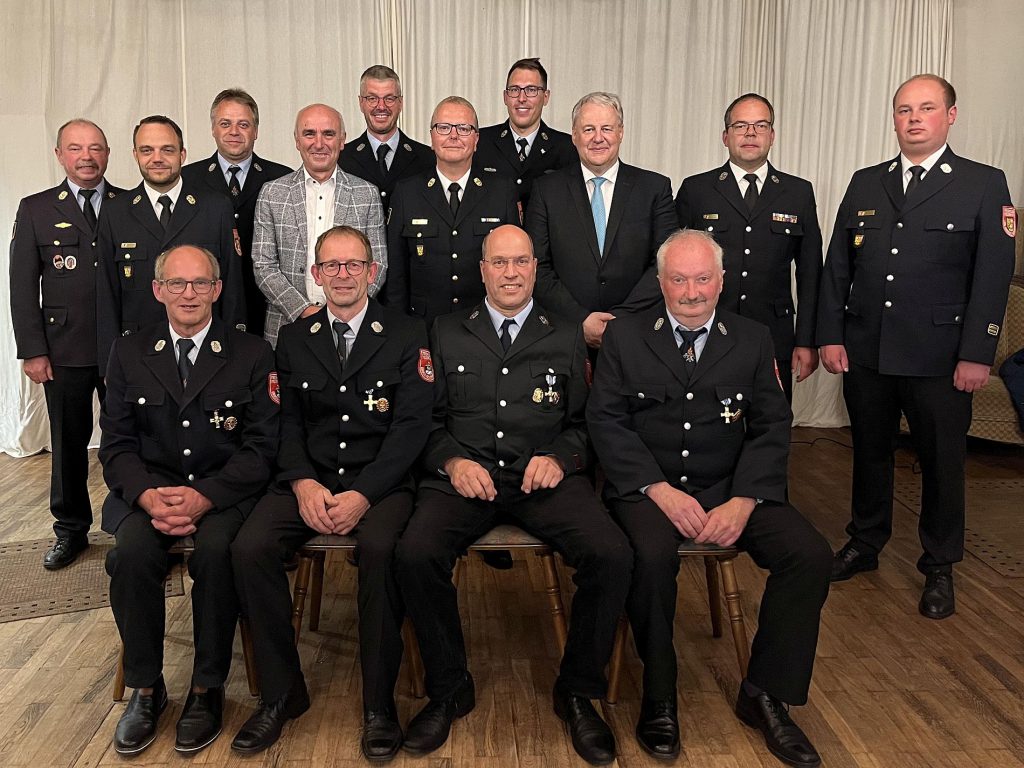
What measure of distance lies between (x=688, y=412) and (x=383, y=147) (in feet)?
6.10

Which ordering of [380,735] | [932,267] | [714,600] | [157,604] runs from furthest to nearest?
[932,267]
[714,600]
[157,604]
[380,735]

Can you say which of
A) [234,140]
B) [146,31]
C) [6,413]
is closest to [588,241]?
[234,140]

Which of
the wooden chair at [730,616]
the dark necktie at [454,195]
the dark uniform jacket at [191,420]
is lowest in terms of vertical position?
the wooden chair at [730,616]

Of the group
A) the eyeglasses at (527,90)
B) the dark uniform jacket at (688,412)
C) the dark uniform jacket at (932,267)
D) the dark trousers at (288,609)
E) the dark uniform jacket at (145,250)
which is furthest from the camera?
the eyeglasses at (527,90)

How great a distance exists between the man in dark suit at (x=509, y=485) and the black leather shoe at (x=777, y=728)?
1.35 feet

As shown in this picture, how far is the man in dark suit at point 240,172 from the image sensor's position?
3814 mm

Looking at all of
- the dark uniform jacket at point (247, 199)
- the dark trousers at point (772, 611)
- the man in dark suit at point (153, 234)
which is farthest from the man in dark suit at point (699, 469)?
the dark uniform jacket at point (247, 199)

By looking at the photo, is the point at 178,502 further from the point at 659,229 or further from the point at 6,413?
the point at 6,413

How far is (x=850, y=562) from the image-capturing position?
379 cm

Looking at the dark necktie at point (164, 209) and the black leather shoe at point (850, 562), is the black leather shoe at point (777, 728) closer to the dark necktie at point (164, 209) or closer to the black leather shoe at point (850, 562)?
the black leather shoe at point (850, 562)

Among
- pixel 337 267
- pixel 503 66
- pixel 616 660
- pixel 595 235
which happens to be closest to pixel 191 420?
pixel 337 267

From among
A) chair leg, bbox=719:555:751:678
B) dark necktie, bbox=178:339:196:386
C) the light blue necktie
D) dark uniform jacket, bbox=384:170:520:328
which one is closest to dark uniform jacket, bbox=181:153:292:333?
dark uniform jacket, bbox=384:170:520:328

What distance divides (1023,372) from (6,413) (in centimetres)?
587

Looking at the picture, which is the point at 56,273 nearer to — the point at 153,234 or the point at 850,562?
the point at 153,234
